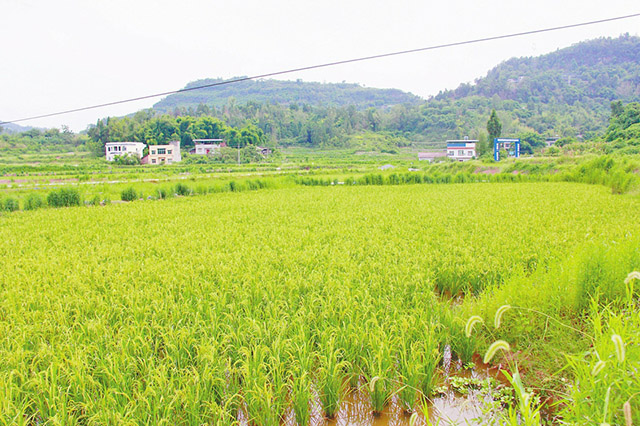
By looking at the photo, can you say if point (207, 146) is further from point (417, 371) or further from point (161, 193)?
point (417, 371)

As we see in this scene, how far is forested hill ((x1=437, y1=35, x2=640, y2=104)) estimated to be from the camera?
94812 millimetres

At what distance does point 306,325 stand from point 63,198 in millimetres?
14776

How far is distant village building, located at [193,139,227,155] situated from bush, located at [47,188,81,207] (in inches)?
1520

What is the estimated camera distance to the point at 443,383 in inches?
130

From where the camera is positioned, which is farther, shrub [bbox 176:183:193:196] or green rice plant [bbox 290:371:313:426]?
shrub [bbox 176:183:193:196]

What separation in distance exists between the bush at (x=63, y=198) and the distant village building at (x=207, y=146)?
127 ft

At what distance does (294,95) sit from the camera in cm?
15012

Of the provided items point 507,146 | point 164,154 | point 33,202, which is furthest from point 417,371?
point 164,154

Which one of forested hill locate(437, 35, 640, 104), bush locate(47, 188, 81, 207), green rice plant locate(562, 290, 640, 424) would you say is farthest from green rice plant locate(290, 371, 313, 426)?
forested hill locate(437, 35, 640, 104)

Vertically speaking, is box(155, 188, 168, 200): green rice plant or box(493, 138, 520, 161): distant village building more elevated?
box(493, 138, 520, 161): distant village building

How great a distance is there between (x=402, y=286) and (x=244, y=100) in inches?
5826

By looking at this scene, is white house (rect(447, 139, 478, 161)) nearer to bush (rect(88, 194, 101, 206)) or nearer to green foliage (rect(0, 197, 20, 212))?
bush (rect(88, 194, 101, 206))

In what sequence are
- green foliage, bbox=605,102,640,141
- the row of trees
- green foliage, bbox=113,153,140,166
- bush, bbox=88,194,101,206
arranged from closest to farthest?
1. bush, bbox=88,194,101,206
2. green foliage, bbox=605,102,640,141
3. green foliage, bbox=113,153,140,166
4. the row of trees

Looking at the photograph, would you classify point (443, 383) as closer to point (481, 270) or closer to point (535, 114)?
point (481, 270)
